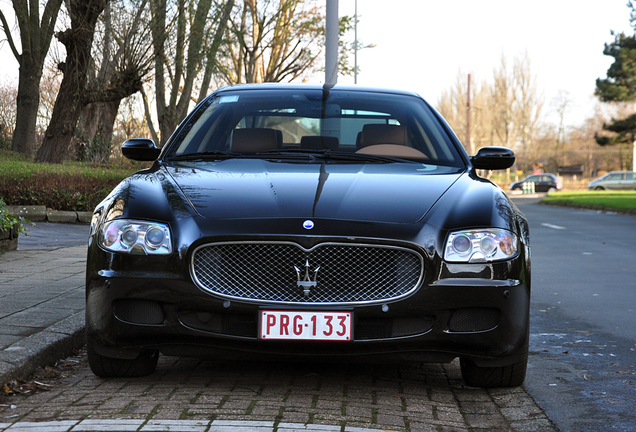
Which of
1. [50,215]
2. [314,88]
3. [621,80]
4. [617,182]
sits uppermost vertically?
[621,80]

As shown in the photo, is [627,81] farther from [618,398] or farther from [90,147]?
[618,398]

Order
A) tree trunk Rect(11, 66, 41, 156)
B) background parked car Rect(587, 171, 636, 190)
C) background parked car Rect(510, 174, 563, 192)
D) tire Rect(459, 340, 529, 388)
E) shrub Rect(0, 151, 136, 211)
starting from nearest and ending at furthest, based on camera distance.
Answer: tire Rect(459, 340, 529, 388)
shrub Rect(0, 151, 136, 211)
tree trunk Rect(11, 66, 41, 156)
background parked car Rect(587, 171, 636, 190)
background parked car Rect(510, 174, 563, 192)

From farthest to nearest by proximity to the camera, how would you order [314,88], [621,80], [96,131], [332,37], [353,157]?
1. [621,80]
2. [96,131]
3. [332,37]
4. [314,88]
5. [353,157]

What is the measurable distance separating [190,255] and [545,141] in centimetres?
9305

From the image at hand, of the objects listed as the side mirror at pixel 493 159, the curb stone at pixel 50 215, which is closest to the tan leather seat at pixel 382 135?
the side mirror at pixel 493 159

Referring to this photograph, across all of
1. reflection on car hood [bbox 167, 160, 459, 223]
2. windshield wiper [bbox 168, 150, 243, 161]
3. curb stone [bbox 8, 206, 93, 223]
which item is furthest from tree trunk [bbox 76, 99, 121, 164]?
reflection on car hood [bbox 167, 160, 459, 223]

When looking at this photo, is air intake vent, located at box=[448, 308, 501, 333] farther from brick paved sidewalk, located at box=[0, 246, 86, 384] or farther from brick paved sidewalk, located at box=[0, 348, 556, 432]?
brick paved sidewalk, located at box=[0, 246, 86, 384]

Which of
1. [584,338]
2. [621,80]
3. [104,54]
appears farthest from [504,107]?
[584,338]

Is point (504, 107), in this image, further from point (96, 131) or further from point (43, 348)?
point (43, 348)

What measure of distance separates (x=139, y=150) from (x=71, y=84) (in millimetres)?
14087

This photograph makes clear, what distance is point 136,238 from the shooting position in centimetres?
349

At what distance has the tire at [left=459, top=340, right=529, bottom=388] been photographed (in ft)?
12.4

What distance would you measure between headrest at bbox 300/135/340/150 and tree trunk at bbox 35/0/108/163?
540 inches

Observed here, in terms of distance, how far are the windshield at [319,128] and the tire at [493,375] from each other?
1216 millimetres
